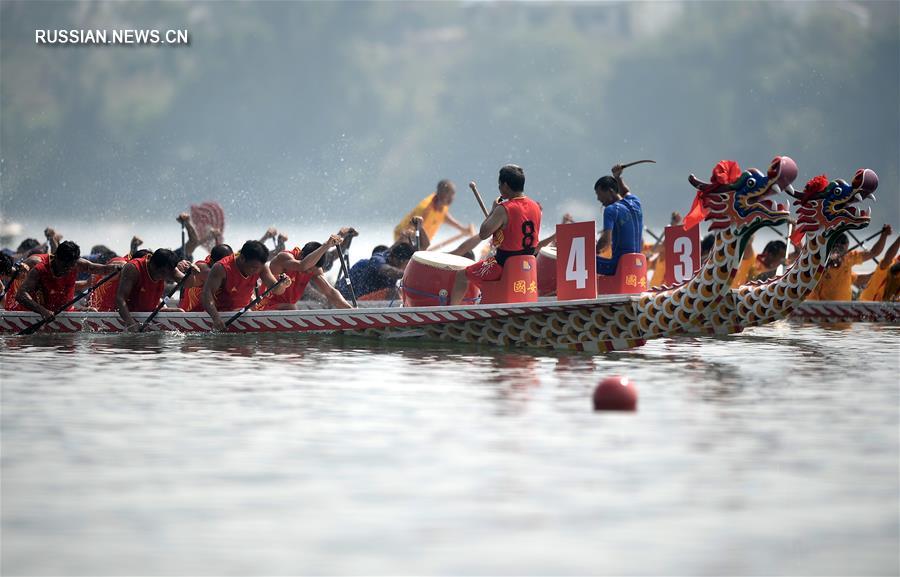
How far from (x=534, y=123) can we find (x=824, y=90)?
14.2m

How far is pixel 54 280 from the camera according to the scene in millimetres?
15312

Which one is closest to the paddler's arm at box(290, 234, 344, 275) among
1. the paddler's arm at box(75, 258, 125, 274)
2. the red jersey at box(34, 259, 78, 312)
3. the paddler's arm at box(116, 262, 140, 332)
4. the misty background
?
the paddler's arm at box(116, 262, 140, 332)

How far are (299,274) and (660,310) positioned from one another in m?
4.01

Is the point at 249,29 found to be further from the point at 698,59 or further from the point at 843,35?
the point at 843,35

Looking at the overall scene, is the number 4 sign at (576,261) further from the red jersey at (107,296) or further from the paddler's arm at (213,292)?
the red jersey at (107,296)

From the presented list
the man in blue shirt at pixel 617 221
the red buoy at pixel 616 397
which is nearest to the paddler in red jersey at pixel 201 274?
the man in blue shirt at pixel 617 221

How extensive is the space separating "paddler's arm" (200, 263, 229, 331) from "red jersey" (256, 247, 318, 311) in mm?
643

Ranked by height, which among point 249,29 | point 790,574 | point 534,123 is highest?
point 249,29

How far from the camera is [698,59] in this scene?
73438mm

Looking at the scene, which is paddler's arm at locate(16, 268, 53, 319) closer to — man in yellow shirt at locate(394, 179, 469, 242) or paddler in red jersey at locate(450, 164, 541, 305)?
paddler in red jersey at locate(450, 164, 541, 305)

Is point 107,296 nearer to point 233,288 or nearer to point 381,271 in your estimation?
point 233,288

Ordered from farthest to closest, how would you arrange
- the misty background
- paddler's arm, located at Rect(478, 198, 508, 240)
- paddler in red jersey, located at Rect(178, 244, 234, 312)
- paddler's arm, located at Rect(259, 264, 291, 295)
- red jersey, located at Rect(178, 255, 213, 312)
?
the misty background < red jersey, located at Rect(178, 255, 213, 312) < paddler in red jersey, located at Rect(178, 244, 234, 312) < paddler's arm, located at Rect(259, 264, 291, 295) < paddler's arm, located at Rect(478, 198, 508, 240)

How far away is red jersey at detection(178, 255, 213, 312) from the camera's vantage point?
50.4ft

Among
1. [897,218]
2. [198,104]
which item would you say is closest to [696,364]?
[897,218]
